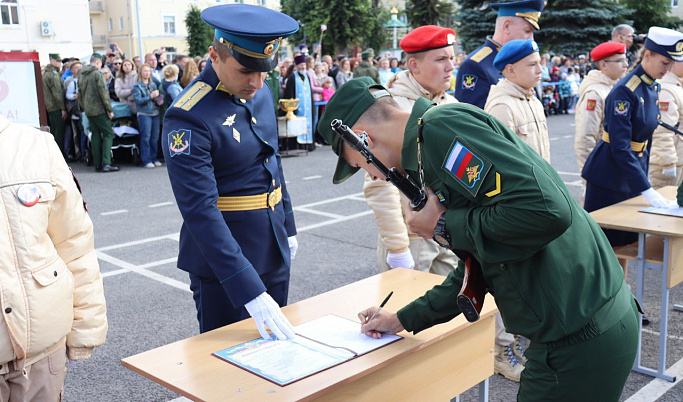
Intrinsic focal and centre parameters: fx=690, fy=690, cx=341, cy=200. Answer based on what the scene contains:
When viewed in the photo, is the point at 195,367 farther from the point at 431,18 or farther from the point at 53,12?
the point at 53,12

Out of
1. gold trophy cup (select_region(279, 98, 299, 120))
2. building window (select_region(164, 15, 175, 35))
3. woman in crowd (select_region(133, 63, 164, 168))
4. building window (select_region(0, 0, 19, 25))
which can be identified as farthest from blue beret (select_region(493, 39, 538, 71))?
building window (select_region(164, 15, 175, 35))

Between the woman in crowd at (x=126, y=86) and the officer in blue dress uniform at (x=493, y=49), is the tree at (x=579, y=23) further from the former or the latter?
the officer in blue dress uniform at (x=493, y=49)

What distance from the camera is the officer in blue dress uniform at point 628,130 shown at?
17.2 ft

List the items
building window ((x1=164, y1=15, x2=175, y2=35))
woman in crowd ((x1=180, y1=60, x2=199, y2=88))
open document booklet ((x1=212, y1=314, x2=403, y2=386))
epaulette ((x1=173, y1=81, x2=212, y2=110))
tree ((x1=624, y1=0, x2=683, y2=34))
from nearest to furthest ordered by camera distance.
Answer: open document booklet ((x1=212, y1=314, x2=403, y2=386))
epaulette ((x1=173, y1=81, x2=212, y2=110))
woman in crowd ((x1=180, y1=60, x2=199, y2=88))
tree ((x1=624, y1=0, x2=683, y2=34))
building window ((x1=164, y1=15, x2=175, y2=35))

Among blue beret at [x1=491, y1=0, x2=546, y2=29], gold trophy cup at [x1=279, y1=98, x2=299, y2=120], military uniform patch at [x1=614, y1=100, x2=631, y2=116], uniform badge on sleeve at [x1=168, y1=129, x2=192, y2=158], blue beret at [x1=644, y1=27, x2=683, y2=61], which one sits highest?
blue beret at [x1=491, y1=0, x2=546, y2=29]

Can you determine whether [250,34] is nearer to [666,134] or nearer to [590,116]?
[590,116]

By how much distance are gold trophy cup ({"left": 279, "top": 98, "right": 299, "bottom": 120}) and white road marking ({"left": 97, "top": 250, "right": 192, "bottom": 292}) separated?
283 inches

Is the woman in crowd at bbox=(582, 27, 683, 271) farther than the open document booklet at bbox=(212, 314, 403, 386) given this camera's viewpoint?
Yes

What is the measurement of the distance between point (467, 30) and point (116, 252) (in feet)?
99.0

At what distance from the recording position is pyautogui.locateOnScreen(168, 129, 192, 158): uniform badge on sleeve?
2797mm

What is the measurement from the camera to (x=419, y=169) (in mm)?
2064

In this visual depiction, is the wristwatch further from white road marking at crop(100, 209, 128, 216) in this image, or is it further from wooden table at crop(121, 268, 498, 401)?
white road marking at crop(100, 209, 128, 216)

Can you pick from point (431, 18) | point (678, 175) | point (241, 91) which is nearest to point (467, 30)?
point (431, 18)

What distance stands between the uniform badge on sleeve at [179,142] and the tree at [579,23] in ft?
110
